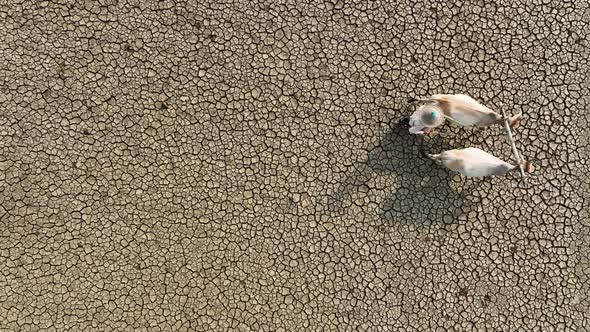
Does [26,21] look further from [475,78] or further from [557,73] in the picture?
[557,73]

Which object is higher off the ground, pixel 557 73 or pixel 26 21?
pixel 557 73

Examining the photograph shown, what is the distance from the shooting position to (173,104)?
4.00 m

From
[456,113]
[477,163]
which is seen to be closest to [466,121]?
[456,113]

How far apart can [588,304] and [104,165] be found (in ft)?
11.1

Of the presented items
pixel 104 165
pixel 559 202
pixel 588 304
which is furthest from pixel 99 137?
pixel 588 304

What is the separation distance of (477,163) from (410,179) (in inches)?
18.9

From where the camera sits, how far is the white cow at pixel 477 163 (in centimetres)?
372

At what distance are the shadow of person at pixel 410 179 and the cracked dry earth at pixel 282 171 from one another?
0.01m

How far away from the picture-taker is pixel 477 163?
3715 millimetres

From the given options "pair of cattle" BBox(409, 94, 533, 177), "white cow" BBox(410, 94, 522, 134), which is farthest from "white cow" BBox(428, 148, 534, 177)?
"white cow" BBox(410, 94, 522, 134)

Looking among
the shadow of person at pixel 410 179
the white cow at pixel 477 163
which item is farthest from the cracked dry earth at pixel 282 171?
the white cow at pixel 477 163

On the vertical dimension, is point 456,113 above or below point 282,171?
above

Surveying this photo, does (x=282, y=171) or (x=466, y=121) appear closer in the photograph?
(x=466, y=121)

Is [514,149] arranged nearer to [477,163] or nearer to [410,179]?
[477,163]
